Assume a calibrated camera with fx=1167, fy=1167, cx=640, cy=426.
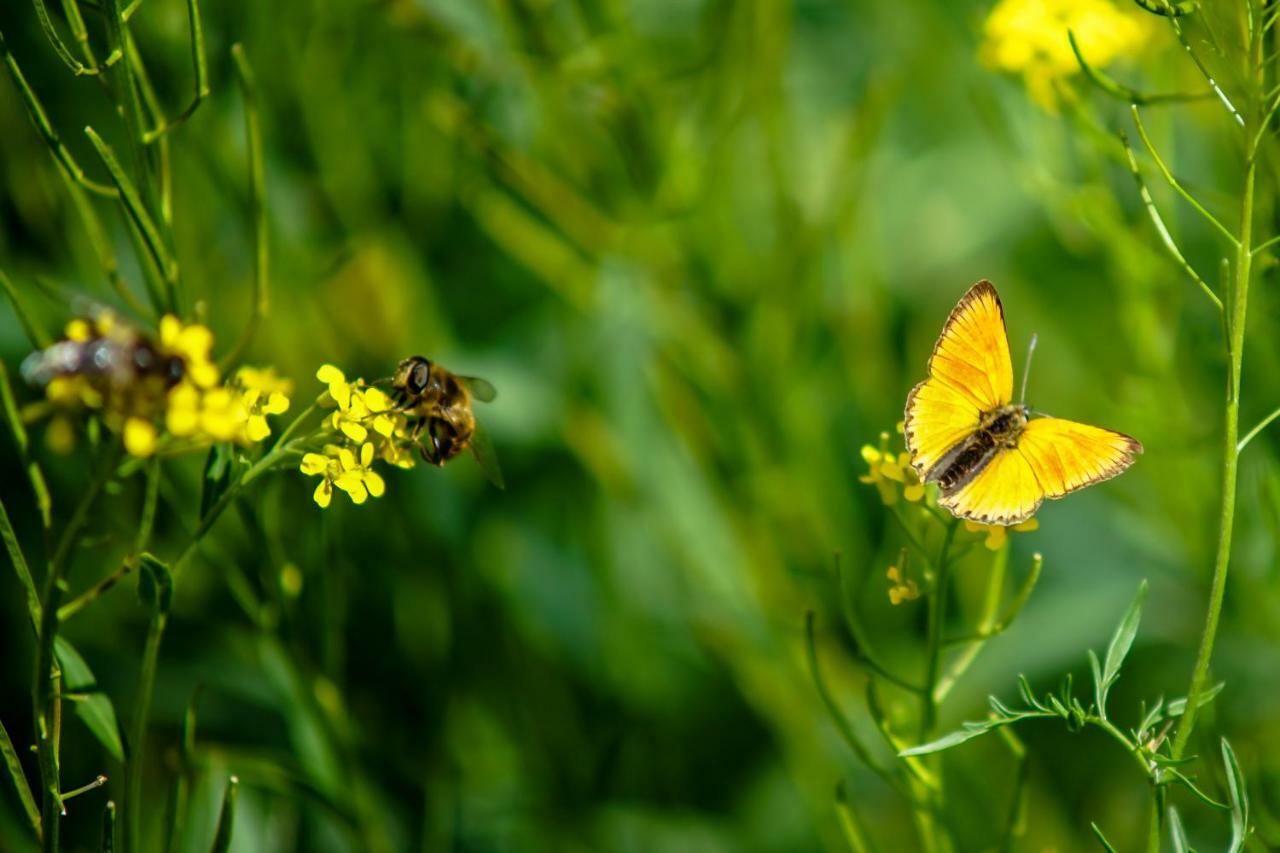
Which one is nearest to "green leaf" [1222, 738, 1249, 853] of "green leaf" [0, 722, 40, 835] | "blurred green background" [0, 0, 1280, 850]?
"blurred green background" [0, 0, 1280, 850]

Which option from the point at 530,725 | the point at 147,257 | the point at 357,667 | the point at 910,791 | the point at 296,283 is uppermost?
the point at 296,283

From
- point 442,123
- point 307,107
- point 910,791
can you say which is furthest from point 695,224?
point 910,791

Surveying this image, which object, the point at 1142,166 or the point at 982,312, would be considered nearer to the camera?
the point at 982,312

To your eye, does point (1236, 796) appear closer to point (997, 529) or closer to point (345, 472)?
point (997, 529)

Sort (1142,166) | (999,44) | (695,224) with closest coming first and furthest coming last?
1. (1142,166)
2. (999,44)
3. (695,224)

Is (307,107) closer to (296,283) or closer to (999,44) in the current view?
(296,283)

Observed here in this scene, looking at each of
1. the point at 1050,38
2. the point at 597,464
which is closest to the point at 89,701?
the point at 597,464
